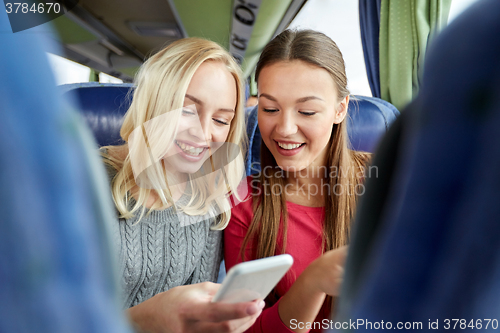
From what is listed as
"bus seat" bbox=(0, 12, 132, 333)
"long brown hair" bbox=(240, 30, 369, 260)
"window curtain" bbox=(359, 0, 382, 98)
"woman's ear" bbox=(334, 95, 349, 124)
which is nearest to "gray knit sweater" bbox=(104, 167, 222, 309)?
"long brown hair" bbox=(240, 30, 369, 260)

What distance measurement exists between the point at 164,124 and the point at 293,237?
55 centimetres

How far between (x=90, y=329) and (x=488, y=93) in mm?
180

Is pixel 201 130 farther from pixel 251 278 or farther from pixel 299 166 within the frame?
pixel 251 278

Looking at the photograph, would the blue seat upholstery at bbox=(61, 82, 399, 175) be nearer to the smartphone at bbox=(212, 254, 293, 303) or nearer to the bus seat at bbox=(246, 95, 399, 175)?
the bus seat at bbox=(246, 95, 399, 175)

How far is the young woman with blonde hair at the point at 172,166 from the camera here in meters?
0.98

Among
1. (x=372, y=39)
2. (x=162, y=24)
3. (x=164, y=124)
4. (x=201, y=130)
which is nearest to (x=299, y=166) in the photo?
(x=201, y=130)

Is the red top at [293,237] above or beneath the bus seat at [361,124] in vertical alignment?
beneath

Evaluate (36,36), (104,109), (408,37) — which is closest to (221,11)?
(408,37)

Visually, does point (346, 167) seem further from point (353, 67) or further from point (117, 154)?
point (353, 67)

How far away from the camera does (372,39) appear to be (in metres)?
2.15

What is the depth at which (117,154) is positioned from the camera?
1137 millimetres

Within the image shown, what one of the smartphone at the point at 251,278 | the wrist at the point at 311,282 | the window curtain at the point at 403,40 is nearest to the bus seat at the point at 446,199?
the smartphone at the point at 251,278

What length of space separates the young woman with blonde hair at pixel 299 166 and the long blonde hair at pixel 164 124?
10 centimetres

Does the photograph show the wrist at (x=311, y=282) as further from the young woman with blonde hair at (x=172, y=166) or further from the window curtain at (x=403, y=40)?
the window curtain at (x=403, y=40)
